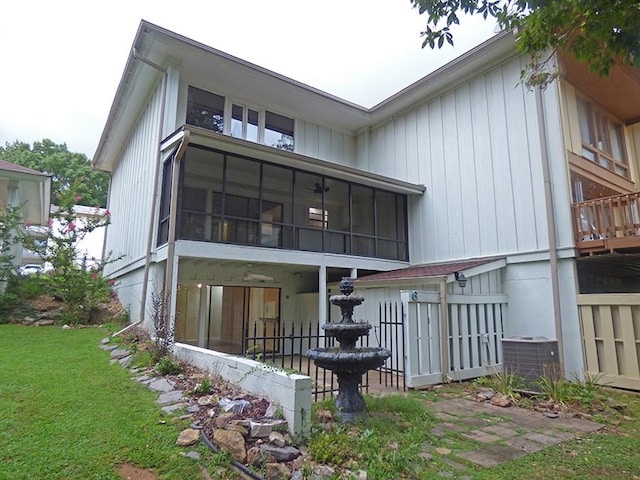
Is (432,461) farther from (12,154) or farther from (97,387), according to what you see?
(12,154)

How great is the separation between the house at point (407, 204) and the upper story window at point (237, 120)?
0.05 meters

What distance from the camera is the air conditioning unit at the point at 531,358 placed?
6340 mm

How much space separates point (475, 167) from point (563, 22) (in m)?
6.05

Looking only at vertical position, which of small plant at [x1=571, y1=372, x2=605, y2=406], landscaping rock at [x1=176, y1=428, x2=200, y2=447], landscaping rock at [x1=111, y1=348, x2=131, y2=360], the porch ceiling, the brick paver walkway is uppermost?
the porch ceiling

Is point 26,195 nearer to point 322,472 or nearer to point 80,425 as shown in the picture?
point 80,425

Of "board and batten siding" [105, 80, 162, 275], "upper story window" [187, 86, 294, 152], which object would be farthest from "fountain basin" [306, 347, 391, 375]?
"upper story window" [187, 86, 294, 152]

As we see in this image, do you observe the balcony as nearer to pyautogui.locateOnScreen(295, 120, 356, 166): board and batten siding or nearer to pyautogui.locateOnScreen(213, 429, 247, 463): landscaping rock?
pyautogui.locateOnScreen(295, 120, 356, 166): board and batten siding

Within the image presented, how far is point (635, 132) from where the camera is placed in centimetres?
1219

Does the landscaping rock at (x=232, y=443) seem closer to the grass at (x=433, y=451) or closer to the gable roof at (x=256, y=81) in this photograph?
the grass at (x=433, y=451)

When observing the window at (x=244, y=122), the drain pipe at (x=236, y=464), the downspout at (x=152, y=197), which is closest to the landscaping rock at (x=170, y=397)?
the drain pipe at (x=236, y=464)

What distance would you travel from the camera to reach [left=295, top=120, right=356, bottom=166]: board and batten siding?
12.9 m

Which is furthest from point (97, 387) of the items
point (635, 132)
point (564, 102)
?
point (635, 132)

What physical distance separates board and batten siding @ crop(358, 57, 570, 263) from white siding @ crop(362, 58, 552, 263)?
2 cm

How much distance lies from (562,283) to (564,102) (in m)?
4.25
